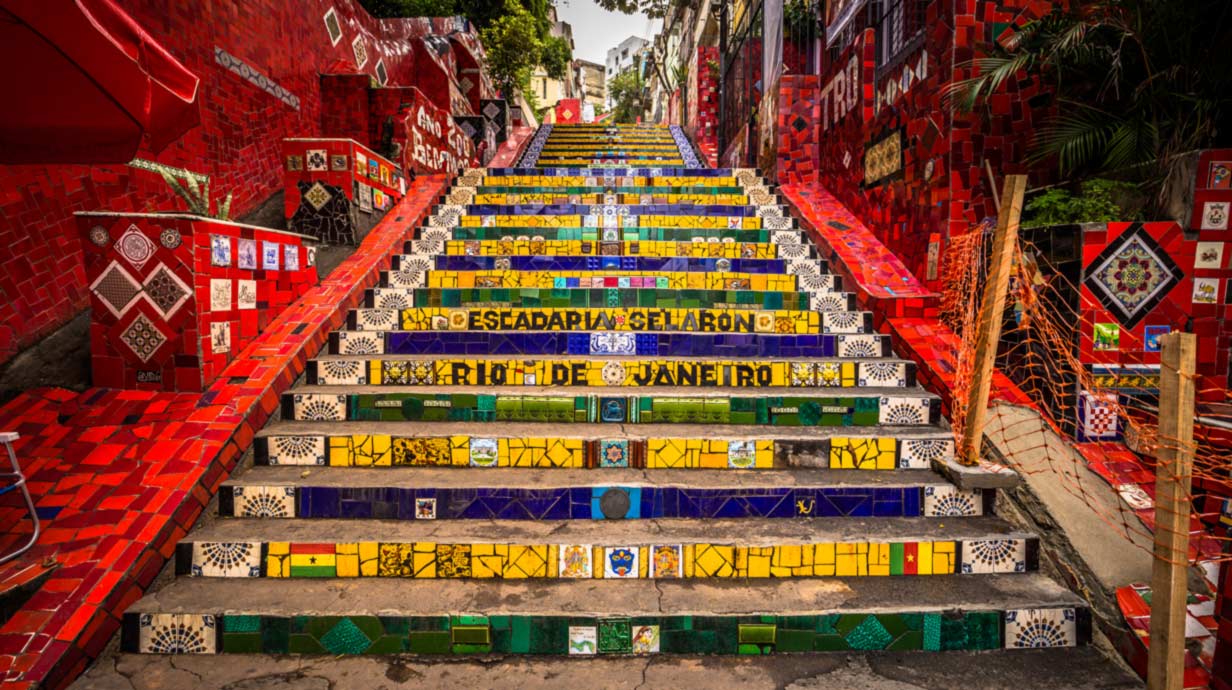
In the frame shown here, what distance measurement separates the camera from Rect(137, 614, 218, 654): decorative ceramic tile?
206cm

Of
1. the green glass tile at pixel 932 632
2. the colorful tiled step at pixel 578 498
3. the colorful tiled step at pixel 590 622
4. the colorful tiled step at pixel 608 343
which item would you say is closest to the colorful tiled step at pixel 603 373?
the colorful tiled step at pixel 608 343

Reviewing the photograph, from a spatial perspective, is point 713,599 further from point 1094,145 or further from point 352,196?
point 352,196

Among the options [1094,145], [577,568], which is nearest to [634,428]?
[577,568]

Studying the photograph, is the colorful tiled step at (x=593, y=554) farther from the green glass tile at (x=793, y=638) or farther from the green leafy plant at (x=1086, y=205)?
the green leafy plant at (x=1086, y=205)

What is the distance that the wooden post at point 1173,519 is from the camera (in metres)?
1.70

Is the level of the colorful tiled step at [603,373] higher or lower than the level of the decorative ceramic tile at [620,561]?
higher

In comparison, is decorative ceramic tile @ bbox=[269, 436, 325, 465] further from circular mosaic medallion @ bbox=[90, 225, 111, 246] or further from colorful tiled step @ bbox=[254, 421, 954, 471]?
circular mosaic medallion @ bbox=[90, 225, 111, 246]

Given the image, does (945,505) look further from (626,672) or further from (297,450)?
(297,450)

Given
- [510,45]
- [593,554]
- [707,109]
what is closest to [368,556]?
[593,554]

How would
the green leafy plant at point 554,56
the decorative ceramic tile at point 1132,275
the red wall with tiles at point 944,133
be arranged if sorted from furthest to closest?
the green leafy plant at point 554,56
the red wall with tiles at point 944,133
the decorative ceramic tile at point 1132,275

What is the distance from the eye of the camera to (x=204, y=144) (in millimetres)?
4543

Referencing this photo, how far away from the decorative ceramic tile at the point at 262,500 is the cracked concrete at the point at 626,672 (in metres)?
0.64

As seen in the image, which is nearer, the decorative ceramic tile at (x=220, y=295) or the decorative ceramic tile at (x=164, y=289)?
the decorative ceramic tile at (x=164, y=289)

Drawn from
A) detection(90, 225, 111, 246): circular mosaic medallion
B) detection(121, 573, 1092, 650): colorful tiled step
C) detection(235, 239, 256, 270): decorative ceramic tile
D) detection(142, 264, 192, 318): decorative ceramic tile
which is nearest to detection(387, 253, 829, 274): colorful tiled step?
detection(235, 239, 256, 270): decorative ceramic tile
